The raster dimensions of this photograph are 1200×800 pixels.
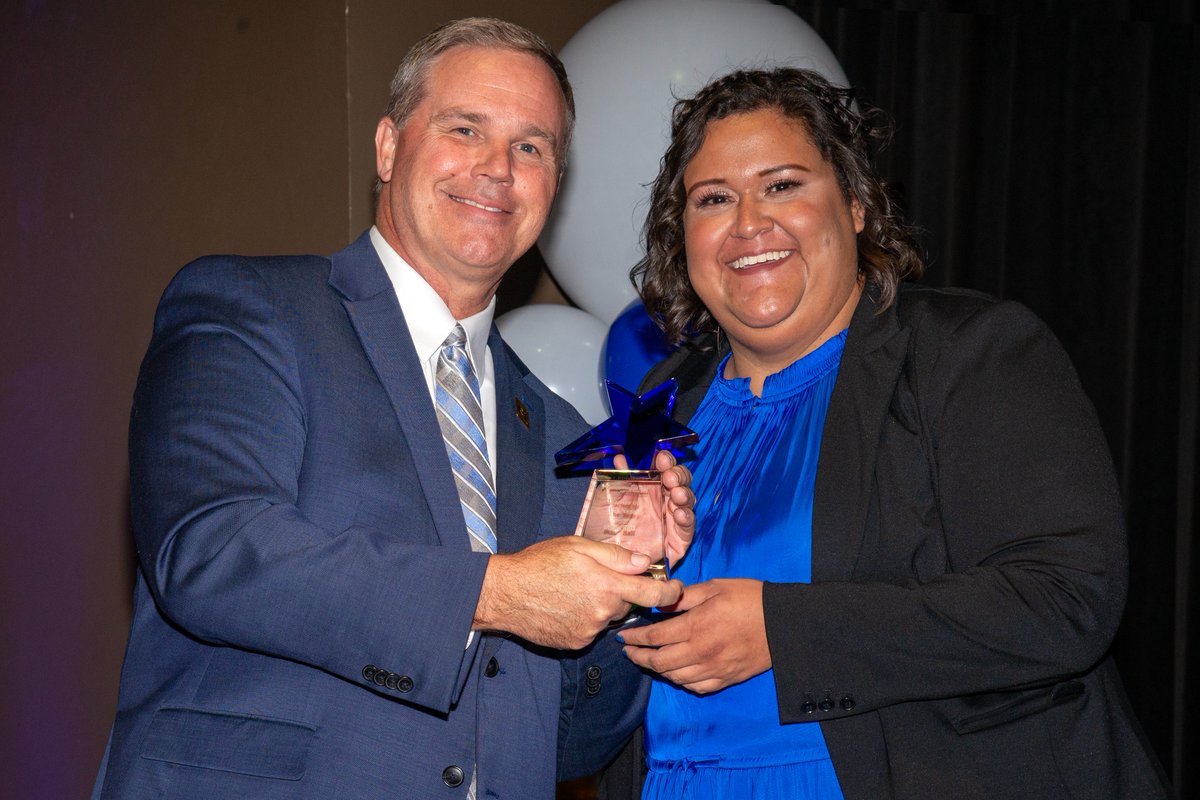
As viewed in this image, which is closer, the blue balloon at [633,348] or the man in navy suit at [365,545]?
the man in navy suit at [365,545]

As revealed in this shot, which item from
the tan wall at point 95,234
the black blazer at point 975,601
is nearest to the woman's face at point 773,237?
the black blazer at point 975,601

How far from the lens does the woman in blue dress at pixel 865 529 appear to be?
5.43 ft

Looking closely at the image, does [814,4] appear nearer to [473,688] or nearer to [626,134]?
[626,134]

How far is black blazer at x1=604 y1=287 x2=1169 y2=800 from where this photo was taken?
5.40 feet

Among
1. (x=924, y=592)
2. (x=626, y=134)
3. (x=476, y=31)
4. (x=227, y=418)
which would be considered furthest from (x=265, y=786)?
(x=626, y=134)

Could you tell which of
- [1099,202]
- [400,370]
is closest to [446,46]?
[400,370]

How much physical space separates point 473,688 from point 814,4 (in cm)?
351

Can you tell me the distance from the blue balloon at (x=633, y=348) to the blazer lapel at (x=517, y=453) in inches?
25.6

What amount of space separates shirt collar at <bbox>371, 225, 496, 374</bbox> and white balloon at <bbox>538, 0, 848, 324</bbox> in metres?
1.16

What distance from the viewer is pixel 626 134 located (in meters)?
3.09

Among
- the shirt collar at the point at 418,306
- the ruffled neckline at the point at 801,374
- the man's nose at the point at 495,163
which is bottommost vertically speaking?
the ruffled neckline at the point at 801,374

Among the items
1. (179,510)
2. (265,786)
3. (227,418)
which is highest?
(227,418)

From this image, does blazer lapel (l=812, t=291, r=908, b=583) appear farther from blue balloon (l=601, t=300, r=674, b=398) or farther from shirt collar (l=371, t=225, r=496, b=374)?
blue balloon (l=601, t=300, r=674, b=398)

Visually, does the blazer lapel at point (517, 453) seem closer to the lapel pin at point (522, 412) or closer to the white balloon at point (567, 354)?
the lapel pin at point (522, 412)
